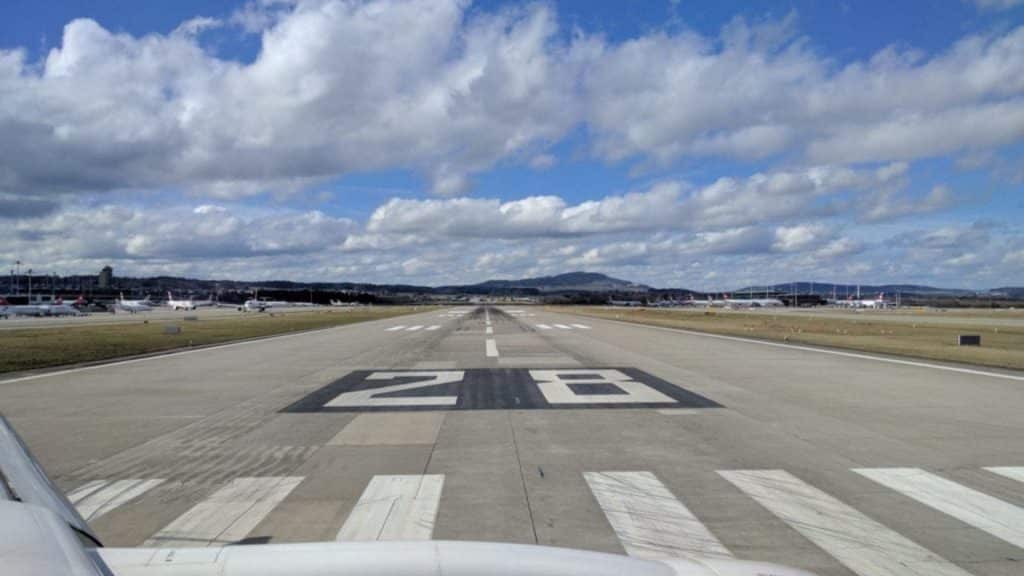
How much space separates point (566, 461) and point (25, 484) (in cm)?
650

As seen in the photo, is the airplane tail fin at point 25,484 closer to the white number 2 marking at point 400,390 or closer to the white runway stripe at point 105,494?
the white runway stripe at point 105,494

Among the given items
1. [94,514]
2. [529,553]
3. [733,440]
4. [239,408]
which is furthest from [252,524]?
[239,408]

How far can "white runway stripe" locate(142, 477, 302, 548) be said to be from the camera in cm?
551

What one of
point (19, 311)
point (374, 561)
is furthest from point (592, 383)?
point (19, 311)

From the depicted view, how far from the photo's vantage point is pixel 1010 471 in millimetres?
7895

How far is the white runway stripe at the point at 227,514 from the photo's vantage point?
217 inches

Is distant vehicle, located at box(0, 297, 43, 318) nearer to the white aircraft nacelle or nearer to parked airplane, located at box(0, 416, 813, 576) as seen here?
parked airplane, located at box(0, 416, 813, 576)

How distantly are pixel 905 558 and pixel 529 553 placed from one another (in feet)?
12.6

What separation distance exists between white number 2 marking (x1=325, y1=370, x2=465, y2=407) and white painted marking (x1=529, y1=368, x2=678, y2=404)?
1974mm

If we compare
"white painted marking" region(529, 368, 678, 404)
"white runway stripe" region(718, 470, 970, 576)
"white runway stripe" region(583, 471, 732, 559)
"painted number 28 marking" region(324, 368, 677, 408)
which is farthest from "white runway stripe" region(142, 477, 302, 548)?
"white painted marking" region(529, 368, 678, 404)

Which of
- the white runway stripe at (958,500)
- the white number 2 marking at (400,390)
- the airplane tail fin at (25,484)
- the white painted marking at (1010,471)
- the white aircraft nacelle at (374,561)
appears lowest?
the white number 2 marking at (400,390)

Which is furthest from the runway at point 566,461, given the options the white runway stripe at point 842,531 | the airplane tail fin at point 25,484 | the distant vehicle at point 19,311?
the distant vehicle at point 19,311

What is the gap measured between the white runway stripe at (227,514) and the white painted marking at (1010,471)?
764 cm

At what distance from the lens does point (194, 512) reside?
20.6ft
